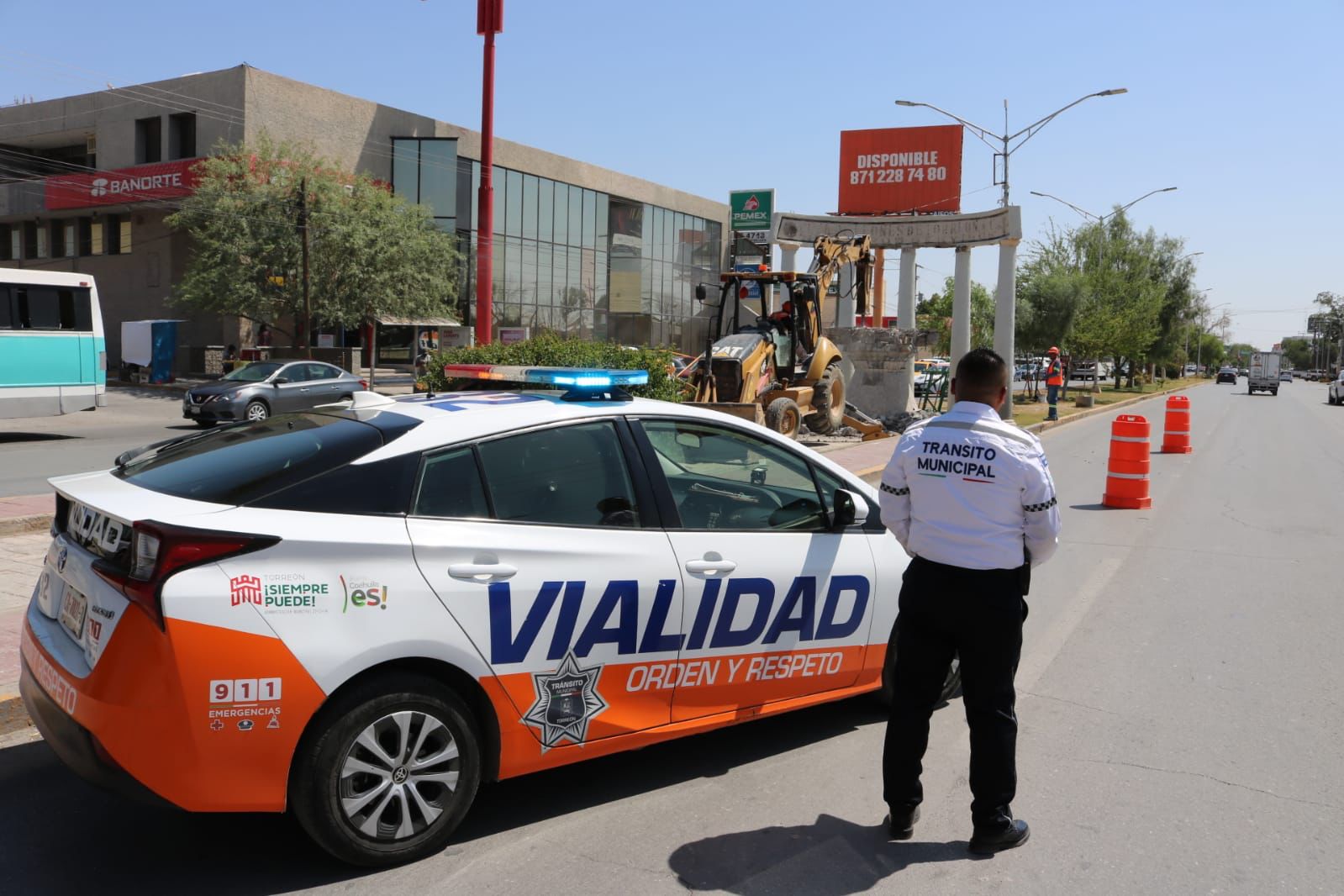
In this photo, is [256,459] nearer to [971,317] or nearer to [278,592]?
[278,592]

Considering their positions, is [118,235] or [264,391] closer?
[264,391]

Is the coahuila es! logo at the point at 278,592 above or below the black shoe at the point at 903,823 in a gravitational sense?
above

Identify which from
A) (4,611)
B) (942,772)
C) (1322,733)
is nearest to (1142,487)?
(1322,733)

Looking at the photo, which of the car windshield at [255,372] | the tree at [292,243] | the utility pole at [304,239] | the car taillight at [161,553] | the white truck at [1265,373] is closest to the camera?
the car taillight at [161,553]

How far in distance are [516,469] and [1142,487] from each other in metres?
11.1

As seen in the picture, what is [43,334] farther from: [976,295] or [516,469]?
[976,295]

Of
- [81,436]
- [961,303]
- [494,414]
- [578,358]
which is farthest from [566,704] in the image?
[961,303]

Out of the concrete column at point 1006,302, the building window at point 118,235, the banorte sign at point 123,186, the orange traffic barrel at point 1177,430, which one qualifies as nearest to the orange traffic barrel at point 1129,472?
the orange traffic barrel at point 1177,430

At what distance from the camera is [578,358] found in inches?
587

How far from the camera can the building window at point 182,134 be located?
1565 inches

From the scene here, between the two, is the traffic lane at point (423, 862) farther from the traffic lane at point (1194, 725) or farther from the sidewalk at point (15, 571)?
the traffic lane at point (1194, 725)

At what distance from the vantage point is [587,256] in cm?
5503

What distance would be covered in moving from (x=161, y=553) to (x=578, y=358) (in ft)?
38.5

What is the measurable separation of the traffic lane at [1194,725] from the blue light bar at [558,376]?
2.48m
